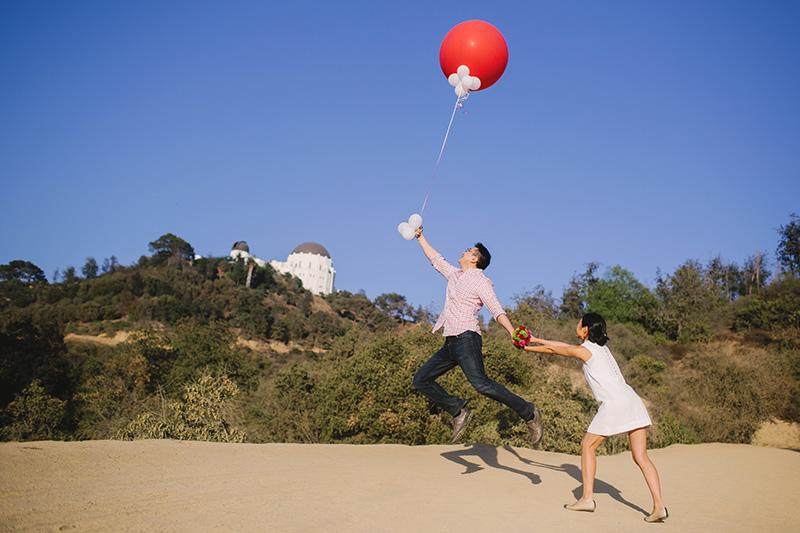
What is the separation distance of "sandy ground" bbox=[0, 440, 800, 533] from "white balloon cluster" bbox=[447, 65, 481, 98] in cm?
465

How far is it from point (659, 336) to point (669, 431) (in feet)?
88.5

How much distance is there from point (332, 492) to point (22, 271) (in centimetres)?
9091

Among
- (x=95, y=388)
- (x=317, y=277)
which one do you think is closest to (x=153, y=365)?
(x=95, y=388)

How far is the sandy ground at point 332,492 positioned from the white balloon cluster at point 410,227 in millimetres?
2502

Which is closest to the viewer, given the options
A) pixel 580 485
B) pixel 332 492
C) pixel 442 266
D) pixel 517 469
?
pixel 332 492

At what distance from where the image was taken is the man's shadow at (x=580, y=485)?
17.2ft

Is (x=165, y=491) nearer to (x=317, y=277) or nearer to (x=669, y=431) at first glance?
(x=669, y=431)

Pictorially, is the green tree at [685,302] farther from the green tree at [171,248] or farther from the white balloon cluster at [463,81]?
the green tree at [171,248]

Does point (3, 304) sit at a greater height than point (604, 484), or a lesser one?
greater

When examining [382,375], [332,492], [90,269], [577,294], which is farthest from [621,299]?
[90,269]

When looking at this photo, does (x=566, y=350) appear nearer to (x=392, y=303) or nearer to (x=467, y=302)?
(x=467, y=302)

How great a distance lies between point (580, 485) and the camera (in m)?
5.87

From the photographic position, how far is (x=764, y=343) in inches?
1085

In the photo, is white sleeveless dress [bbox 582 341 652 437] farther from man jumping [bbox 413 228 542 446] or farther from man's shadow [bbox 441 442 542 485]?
man's shadow [bbox 441 442 542 485]
